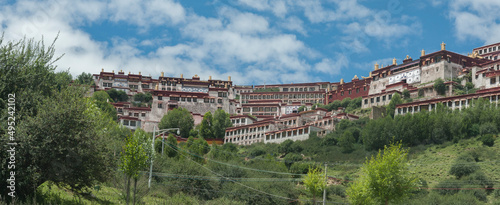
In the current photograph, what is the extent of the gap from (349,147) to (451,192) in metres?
29.9

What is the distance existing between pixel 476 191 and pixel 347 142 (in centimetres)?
3209

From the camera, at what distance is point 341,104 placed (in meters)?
125

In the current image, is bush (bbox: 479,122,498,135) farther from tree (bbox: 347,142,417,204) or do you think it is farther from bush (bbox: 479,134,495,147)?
tree (bbox: 347,142,417,204)

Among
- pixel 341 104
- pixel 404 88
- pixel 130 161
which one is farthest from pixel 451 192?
pixel 341 104

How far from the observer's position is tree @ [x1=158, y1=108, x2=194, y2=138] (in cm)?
10588

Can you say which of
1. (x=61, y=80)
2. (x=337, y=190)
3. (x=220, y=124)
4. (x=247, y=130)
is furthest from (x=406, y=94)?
(x=61, y=80)

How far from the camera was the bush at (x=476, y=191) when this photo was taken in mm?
55178

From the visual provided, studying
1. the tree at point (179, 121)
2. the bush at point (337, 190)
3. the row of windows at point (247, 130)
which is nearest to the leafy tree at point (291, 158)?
the bush at point (337, 190)

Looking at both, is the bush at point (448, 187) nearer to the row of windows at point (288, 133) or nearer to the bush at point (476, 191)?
the bush at point (476, 191)

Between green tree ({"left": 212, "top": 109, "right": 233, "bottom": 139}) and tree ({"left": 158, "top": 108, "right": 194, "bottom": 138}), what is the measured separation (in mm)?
5214

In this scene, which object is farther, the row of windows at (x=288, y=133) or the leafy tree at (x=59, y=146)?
the row of windows at (x=288, y=133)

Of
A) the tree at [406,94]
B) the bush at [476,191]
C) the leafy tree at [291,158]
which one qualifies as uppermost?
the tree at [406,94]

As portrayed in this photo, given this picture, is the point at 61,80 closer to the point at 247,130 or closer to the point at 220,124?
the point at 247,130

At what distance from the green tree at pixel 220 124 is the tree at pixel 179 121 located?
17.1ft
